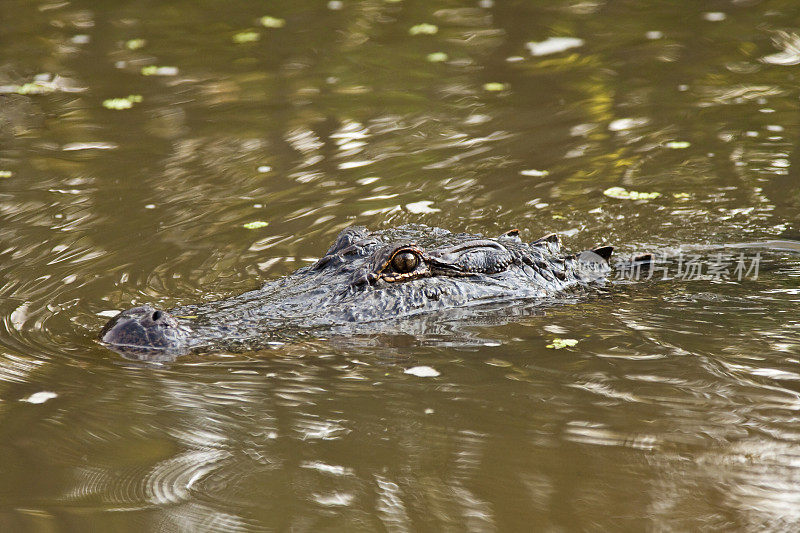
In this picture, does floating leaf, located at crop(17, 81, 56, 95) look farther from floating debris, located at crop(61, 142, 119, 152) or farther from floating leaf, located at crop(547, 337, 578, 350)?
floating leaf, located at crop(547, 337, 578, 350)

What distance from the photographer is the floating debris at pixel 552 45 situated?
1296cm

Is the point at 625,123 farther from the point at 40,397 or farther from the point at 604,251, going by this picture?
the point at 40,397

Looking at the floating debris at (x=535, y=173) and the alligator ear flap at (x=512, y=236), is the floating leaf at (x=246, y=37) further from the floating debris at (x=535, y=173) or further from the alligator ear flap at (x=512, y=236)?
the alligator ear flap at (x=512, y=236)

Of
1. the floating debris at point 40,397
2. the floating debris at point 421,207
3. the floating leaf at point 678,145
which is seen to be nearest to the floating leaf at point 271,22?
the floating debris at point 421,207

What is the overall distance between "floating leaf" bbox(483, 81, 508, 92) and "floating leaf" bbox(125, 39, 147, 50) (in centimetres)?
564

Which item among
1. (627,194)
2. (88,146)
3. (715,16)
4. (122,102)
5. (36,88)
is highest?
(36,88)

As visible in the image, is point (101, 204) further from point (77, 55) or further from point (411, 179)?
point (77, 55)

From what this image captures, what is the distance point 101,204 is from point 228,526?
18.9 ft

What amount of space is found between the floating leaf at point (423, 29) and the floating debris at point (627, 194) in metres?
6.11

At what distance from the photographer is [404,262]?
633cm

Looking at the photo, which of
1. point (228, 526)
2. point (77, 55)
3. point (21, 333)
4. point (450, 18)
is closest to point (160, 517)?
point (228, 526)

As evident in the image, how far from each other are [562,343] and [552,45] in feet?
27.3

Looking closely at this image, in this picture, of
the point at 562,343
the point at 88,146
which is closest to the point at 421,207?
the point at 562,343

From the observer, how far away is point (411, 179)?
939 cm
